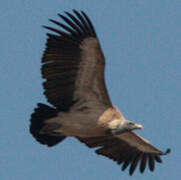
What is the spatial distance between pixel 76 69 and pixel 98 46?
2.38 feet

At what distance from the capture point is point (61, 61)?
16.0 metres

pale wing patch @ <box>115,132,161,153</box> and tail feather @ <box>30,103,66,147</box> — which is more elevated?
tail feather @ <box>30,103,66,147</box>

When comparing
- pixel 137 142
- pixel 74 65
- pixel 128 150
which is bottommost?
pixel 128 150

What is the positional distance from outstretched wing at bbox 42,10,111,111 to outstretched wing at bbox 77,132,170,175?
1432 millimetres

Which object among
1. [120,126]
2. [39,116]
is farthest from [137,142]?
[39,116]

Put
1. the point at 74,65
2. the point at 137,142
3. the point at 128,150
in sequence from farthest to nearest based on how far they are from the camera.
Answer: the point at 128,150, the point at 137,142, the point at 74,65

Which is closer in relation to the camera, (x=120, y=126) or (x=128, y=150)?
(x=120, y=126)

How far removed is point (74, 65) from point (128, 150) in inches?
111

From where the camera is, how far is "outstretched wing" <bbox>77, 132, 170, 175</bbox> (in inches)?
681

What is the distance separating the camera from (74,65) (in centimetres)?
1605

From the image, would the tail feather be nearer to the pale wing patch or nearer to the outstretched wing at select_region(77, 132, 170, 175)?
the outstretched wing at select_region(77, 132, 170, 175)

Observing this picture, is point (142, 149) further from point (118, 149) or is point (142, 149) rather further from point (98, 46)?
point (98, 46)

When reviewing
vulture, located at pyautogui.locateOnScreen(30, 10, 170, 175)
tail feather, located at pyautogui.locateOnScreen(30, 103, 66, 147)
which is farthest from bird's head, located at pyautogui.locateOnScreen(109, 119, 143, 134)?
tail feather, located at pyautogui.locateOnScreen(30, 103, 66, 147)

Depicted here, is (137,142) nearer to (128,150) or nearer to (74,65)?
(128,150)
